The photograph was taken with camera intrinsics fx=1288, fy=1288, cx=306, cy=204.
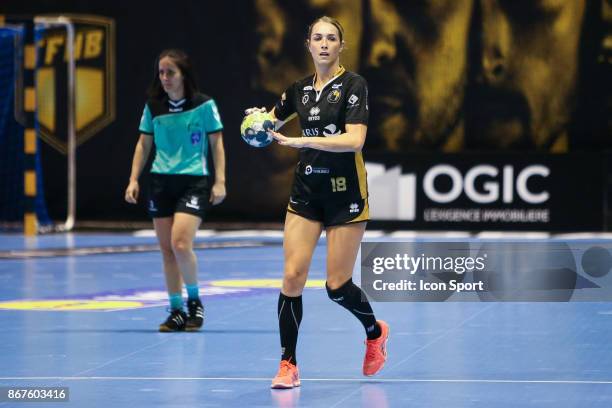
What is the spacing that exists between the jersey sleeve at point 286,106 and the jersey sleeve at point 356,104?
44cm

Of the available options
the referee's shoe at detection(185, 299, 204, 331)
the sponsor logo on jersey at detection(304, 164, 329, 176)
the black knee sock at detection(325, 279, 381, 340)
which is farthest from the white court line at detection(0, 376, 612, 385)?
the referee's shoe at detection(185, 299, 204, 331)

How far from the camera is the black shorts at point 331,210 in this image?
25.2 ft

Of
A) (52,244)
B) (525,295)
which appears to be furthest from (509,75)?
(525,295)

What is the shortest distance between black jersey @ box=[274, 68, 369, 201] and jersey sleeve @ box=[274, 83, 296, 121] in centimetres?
16

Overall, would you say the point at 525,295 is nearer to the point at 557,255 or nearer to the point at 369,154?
the point at 557,255

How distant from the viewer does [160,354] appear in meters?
9.01

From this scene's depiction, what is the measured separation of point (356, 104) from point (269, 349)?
2359 mm

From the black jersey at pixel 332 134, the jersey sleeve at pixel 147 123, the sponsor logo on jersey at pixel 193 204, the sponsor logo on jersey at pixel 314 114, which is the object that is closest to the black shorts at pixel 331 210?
the black jersey at pixel 332 134

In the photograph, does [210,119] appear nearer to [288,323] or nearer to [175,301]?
[175,301]

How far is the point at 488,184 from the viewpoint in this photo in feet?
65.9

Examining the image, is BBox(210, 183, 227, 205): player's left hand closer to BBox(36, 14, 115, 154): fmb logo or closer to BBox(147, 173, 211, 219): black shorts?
BBox(147, 173, 211, 219): black shorts

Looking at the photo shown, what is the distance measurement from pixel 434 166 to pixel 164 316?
9721 millimetres

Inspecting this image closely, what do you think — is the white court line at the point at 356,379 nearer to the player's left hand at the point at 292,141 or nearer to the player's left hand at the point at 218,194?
the player's left hand at the point at 292,141

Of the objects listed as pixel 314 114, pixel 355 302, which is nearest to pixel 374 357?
pixel 355 302
